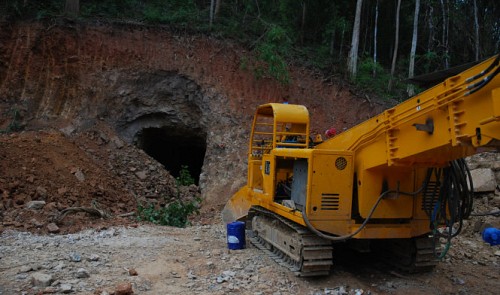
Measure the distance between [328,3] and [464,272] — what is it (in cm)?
1398

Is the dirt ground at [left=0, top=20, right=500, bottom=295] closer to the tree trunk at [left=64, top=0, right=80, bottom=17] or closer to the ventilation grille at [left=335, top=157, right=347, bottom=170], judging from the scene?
the tree trunk at [left=64, top=0, right=80, bottom=17]

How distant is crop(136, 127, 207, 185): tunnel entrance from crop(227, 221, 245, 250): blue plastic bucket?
8.00 metres

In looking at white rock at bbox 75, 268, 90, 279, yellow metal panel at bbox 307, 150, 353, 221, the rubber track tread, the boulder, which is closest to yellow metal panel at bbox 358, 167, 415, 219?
yellow metal panel at bbox 307, 150, 353, 221

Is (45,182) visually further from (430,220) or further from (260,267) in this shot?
(430,220)

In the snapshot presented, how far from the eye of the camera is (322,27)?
18.0 m

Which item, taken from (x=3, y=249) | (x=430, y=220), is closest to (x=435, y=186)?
(x=430, y=220)

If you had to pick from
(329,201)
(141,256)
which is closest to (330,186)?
(329,201)

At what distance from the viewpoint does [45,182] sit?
933 centimetres

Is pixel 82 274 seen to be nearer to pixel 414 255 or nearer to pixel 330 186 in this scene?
pixel 330 186

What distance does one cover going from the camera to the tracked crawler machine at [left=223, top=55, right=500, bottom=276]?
3.80m

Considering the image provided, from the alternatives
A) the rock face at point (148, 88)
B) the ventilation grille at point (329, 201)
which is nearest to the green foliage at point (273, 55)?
the rock face at point (148, 88)

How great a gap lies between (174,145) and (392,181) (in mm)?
12525

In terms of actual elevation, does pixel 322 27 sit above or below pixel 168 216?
above

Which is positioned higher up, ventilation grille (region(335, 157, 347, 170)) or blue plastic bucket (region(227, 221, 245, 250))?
ventilation grille (region(335, 157, 347, 170))
